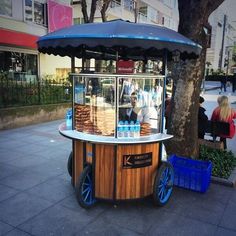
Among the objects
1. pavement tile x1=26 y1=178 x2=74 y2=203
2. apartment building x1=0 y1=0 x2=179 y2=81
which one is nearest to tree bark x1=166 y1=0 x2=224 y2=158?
pavement tile x1=26 y1=178 x2=74 y2=203

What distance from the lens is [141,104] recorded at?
393 cm

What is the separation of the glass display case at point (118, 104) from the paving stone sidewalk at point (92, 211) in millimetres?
1052

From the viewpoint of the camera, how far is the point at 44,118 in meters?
9.87

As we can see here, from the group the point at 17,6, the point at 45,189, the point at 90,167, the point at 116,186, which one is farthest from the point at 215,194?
the point at 17,6

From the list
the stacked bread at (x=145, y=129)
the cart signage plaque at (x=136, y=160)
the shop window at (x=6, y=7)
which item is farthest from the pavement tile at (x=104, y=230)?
the shop window at (x=6, y=7)

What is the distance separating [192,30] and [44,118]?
6.55 m

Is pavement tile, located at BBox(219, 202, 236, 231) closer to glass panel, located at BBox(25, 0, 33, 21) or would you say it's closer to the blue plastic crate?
the blue plastic crate

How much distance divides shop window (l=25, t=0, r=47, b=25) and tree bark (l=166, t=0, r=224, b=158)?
12768 mm

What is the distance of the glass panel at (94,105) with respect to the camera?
3725mm

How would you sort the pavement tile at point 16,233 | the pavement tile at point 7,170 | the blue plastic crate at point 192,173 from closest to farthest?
1. the pavement tile at point 16,233
2. the blue plastic crate at point 192,173
3. the pavement tile at point 7,170

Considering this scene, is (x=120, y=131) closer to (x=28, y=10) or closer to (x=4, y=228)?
(x=4, y=228)

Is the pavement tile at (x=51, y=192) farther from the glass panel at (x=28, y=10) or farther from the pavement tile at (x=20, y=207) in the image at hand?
the glass panel at (x=28, y=10)

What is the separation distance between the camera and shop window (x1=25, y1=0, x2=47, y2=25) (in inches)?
613

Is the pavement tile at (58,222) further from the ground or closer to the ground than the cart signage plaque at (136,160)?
closer to the ground
